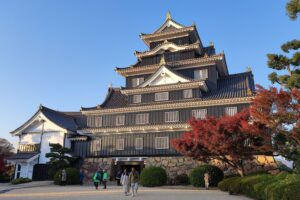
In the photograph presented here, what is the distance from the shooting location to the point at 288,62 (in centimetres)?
1898

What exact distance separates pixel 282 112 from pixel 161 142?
1637cm

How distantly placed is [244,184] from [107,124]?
73.4 feet

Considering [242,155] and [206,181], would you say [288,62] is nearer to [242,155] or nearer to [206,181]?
[242,155]

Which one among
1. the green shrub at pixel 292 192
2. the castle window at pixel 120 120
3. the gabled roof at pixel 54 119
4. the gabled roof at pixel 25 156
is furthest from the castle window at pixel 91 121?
the green shrub at pixel 292 192

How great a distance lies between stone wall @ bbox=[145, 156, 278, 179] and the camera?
2864 centimetres

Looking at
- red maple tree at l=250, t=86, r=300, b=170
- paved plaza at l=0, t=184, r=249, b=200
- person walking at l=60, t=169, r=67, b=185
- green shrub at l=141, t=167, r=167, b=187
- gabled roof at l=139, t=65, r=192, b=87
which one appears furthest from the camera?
gabled roof at l=139, t=65, r=192, b=87

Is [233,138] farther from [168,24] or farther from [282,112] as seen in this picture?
[168,24]

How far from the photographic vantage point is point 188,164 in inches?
1227

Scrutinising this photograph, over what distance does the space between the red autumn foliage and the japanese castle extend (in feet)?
35.3

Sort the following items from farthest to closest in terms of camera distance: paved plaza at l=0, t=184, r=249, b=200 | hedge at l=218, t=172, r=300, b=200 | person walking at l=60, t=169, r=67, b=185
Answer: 1. person walking at l=60, t=169, r=67, b=185
2. paved plaza at l=0, t=184, r=249, b=200
3. hedge at l=218, t=172, r=300, b=200

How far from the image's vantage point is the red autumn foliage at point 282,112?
18.4m

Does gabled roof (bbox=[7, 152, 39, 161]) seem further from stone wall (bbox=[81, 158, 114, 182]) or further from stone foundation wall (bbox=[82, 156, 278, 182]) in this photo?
stone foundation wall (bbox=[82, 156, 278, 182])

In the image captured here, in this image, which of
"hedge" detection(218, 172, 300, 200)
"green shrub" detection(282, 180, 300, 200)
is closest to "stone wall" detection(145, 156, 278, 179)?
"hedge" detection(218, 172, 300, 200)

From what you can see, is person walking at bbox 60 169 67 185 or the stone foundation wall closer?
the stone foundation wall
